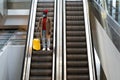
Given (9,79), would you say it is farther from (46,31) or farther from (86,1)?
(86,1)

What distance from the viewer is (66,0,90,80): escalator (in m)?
7.96

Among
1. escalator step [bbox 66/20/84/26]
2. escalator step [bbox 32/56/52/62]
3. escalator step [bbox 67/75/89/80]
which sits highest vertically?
escalator step [bbox 66/20/84/26]

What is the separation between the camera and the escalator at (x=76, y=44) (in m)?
7.96

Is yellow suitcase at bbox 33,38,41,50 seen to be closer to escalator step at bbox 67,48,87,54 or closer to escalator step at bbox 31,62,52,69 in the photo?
escalator step at bbox 31,62,52,69

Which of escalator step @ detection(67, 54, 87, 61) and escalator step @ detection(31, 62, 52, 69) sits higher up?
escalator step @ detection(67, 54, 87, 61)

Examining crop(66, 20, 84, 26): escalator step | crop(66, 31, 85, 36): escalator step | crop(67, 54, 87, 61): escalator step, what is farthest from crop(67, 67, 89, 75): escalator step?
crop(66, 20, 84, 26): escalator step

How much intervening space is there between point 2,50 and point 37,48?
121 centimetres

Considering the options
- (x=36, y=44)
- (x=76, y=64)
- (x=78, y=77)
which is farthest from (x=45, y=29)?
(x=78, y=77)

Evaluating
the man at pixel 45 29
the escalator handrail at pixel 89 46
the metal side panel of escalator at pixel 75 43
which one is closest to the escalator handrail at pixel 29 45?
the man at pixel 45 29

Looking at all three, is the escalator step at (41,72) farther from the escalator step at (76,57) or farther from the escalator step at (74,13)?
the escalator step at (74,13)

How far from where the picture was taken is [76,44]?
345 inches

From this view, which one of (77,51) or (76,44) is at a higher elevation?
(76,44)

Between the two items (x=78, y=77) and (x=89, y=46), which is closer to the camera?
(x=78, y=77)

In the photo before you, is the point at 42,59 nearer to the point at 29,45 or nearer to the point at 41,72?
the point at 41,72
